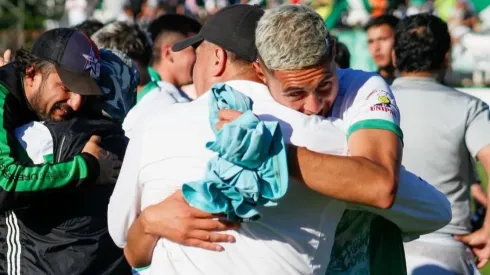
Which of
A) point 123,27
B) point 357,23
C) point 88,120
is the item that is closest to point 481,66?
point 357,23

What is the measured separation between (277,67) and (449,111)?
2773 mm

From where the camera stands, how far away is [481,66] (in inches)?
857

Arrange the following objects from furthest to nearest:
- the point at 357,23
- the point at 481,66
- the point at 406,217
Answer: the point at 481,66, the point at 357,23, the point at 406,217

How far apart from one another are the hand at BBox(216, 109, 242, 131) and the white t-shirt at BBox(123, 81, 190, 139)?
2.73m

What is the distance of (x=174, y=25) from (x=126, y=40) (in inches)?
35.2

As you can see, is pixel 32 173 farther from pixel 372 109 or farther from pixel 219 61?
pixel 372 109

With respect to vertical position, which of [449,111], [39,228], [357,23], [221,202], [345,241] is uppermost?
[221,202]

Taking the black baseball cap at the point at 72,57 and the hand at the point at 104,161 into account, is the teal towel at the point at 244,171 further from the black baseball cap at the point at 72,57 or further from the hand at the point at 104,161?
the black baseball cap at the point at 72,57

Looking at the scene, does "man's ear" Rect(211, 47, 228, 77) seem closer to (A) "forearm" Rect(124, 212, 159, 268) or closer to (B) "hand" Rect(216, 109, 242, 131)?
(B) "hand" Rect(216, 109, 242, 131)

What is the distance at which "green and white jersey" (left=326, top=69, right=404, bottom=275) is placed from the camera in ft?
10.7

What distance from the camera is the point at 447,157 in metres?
5.74

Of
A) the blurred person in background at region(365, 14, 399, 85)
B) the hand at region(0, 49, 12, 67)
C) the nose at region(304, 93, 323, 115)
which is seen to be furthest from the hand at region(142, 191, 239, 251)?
the blurred person in background at region(365, 14, 399, 85)

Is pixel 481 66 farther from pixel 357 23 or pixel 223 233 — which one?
pixel 223 233

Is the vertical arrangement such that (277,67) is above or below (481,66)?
above
